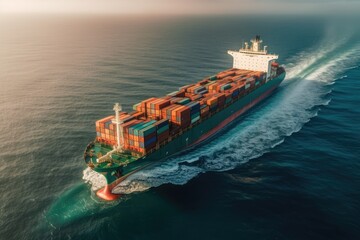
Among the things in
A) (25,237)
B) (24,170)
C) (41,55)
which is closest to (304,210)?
(25,237)

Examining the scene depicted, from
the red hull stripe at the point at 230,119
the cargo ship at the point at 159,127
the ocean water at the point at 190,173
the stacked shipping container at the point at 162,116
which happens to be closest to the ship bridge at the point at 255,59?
the red hull stripe at the point at 230,119

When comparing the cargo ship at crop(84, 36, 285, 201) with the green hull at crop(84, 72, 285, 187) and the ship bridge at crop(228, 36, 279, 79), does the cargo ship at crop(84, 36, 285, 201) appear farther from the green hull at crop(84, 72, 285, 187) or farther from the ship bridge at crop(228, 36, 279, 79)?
the ship bridge at crop(228, 36, 279, 79)

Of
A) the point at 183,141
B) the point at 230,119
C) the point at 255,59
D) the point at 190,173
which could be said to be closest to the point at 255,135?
the point at 230,119

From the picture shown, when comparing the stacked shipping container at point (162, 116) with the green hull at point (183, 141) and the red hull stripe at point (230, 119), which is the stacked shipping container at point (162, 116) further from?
the red hull stripe at point (230, 119)

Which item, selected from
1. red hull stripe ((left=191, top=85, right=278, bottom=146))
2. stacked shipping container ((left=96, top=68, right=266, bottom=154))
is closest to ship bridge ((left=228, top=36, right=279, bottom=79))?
red hull stripe ((left=191, top=85, right=278, bottom=146))

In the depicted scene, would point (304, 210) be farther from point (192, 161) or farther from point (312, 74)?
point (312, 74)

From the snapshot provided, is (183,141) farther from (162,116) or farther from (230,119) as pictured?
(230,119)

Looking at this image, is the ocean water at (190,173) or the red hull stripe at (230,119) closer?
the ocean water at (190,173)
